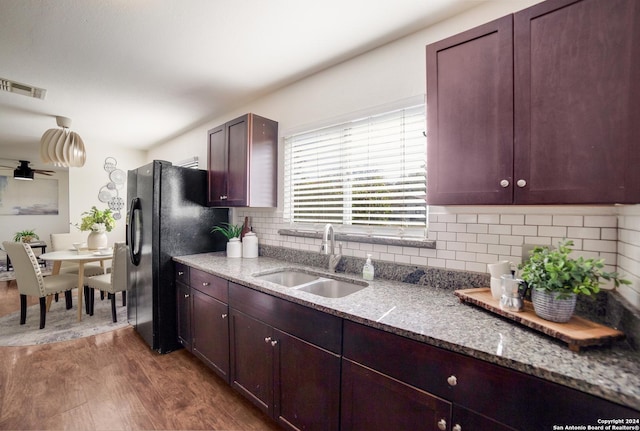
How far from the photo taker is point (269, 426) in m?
1.70

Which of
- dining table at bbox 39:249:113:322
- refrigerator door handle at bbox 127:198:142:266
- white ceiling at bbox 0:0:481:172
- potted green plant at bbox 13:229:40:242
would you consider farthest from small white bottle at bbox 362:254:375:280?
potted green plant at bbox 13:229:40:242

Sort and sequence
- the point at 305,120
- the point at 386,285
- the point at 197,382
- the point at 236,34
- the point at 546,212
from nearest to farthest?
the point at 546,212
the point at 386,285
the point at 236,34
the point at 197,382
the point at 305,120

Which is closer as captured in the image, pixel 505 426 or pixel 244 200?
pixel 505 426

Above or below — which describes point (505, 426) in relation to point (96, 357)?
above

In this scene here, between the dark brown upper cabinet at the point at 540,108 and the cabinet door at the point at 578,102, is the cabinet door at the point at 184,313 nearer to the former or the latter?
the dark brown upper cabinet at the point at 540,108

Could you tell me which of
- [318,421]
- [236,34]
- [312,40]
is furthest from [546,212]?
[236,34]

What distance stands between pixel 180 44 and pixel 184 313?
7.15 feet

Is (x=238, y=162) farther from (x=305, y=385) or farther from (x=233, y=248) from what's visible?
(x=305, y=385)

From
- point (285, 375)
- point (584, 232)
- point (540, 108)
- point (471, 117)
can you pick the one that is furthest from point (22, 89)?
point (584, 232)

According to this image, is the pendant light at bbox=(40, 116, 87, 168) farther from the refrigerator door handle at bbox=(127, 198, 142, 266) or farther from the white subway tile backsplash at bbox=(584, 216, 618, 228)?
the white subway tile backsplash at bbox=(584, 216, 618, 228)

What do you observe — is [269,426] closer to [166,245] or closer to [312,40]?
[166,245]

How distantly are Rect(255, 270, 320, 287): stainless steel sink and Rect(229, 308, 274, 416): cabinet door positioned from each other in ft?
1.33

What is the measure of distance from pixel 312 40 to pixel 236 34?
0.52 meters

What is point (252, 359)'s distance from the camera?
173 cm
